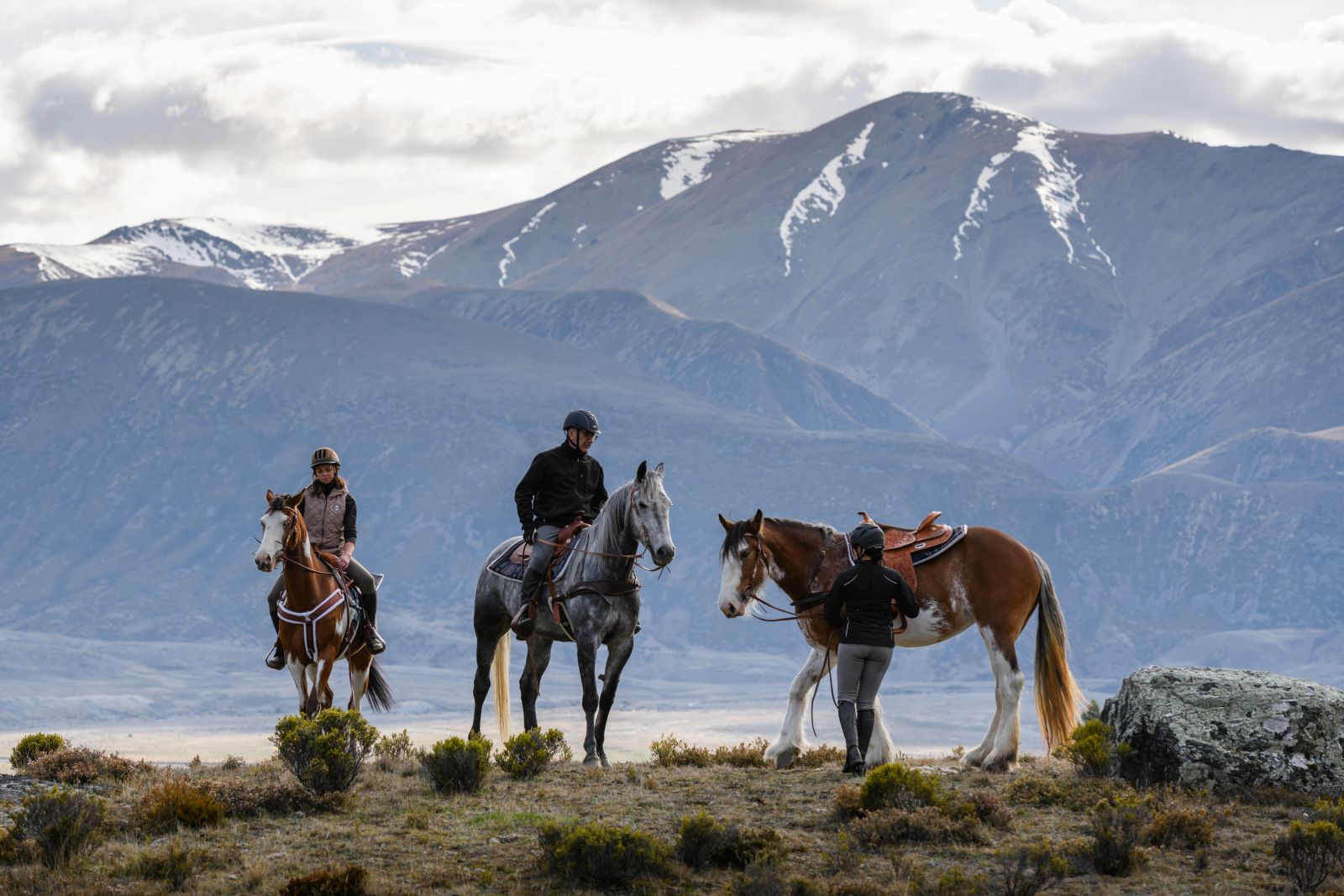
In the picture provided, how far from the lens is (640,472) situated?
56.0 feet

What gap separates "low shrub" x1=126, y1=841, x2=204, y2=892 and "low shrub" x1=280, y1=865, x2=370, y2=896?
0.86 meters

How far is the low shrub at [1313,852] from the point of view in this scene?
1208cm

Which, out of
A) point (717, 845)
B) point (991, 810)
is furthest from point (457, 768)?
point (991, 810)

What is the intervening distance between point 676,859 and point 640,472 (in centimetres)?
518

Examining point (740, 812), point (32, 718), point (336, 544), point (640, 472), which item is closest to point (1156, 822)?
point (740, 812)

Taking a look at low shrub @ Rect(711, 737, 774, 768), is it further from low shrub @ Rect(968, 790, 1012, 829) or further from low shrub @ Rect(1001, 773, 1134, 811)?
low shrub @ Rect(968, 790, 1012, 829)

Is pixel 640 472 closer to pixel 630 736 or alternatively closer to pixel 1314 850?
pixel 1314 850

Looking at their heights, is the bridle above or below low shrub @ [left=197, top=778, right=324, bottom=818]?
above

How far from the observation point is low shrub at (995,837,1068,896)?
462 inches

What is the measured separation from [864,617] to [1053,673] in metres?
2.89

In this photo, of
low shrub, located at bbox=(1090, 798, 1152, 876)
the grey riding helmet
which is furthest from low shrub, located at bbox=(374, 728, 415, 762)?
low shrub, located at bbox=(1090, 798, 1152, 876)

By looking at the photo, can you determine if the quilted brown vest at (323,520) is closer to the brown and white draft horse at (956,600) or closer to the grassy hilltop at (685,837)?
the grassy hilltop at (685,837)

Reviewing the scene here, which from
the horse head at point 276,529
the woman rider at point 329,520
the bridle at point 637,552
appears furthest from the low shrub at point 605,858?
the woman rider at point 329,520

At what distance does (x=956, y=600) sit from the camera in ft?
56.1
